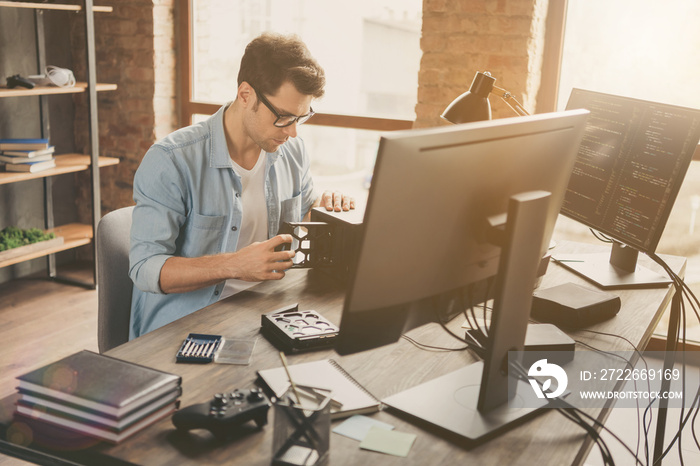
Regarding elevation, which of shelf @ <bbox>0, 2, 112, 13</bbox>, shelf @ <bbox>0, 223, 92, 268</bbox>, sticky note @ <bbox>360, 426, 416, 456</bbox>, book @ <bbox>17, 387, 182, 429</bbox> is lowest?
shelf @ <bbox>0, 223, 92, 268</bbox>

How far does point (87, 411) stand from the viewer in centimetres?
103

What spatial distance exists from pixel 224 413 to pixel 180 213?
0.82 meters

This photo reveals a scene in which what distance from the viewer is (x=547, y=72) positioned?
122 inches

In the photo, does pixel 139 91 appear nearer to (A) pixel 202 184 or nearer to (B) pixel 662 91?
(A) pixel 202 184

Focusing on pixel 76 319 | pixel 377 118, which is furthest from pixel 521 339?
pixel 76 319

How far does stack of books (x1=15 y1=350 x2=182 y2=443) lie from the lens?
1.03 m

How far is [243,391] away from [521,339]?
0.49m

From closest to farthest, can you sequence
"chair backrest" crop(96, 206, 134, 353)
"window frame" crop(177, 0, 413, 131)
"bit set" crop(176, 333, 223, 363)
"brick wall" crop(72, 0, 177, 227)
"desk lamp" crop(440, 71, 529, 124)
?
"bit set" crop(176, 333, 223, 363) → "chair backrest" crop(96, 206, 134, 353) → "desk lamp" crop(440, 71, 529, 124) → "window frame" crop(177, 0, 413, 131) → "brick wall" crop(72, 0, 177, 227)

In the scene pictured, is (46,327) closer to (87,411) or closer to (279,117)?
(279,117)

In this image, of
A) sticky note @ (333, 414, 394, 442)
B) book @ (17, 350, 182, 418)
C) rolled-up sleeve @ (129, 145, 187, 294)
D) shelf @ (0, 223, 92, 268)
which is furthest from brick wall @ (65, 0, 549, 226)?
book @ (17, 350, 182, 418)

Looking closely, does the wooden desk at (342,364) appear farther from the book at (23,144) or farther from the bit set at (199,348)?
the book at (23,144)

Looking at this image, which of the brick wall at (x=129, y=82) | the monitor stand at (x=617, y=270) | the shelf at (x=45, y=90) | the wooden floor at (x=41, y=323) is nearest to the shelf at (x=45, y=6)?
the brick wall at (x=129, y=82)

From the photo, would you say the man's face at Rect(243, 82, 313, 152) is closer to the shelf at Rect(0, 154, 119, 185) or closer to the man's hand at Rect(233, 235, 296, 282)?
the man's hand at Rect(233, 235, 296, 282)

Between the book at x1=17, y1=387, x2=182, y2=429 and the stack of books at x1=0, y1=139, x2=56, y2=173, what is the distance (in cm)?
262
